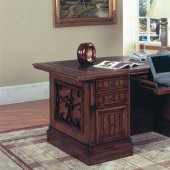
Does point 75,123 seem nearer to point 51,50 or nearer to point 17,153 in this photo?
point 17,153

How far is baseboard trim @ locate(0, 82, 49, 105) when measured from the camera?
6062 mm

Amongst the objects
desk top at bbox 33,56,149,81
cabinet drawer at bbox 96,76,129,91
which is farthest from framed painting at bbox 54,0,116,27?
cabinet drawer at bbox 96,76,129,91

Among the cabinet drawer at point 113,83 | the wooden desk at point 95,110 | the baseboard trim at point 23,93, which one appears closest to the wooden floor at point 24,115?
the baseboard trim at point 23,93

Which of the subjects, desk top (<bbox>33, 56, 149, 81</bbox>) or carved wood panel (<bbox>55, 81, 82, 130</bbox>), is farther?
carved wood panel (<bbox>55, 81, 82, 130</bbox>)

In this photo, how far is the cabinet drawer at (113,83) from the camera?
12.2ft

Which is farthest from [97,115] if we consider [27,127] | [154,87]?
[27,127]

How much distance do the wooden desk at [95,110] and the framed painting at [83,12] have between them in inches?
91.0

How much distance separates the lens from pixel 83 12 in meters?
6.47

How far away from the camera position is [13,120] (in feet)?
17.3

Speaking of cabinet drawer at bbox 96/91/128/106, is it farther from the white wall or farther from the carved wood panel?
the white wall

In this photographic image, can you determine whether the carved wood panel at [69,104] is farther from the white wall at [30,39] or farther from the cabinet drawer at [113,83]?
the white wall at [30,39]

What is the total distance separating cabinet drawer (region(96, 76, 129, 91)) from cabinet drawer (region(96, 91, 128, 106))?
0.06 m

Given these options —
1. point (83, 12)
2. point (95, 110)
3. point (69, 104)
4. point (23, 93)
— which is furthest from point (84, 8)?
point (95, 110)

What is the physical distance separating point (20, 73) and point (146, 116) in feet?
7.20
